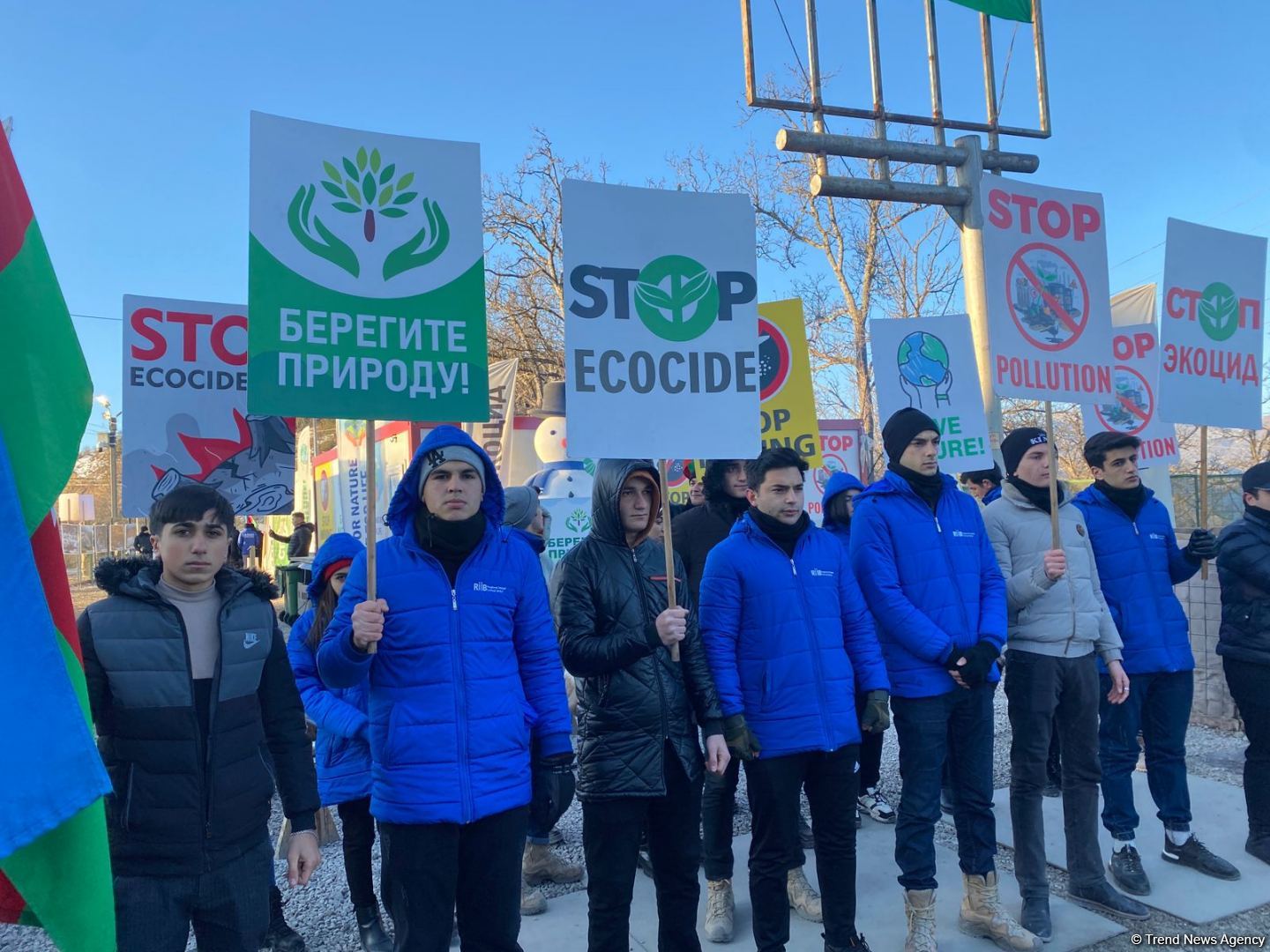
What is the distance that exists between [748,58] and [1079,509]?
24.7 feet

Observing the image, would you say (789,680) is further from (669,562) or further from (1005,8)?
(1005,8)

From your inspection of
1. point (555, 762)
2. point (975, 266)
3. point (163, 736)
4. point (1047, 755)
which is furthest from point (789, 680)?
A: point (975, 266)

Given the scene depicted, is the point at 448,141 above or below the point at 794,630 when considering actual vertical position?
above

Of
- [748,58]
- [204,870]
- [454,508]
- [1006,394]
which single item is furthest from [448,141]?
[748,58]

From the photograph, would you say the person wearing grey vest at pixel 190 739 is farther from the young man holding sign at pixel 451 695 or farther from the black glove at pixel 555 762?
the black glove at pixel 555 762

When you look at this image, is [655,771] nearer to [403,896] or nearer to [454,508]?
[403,896]

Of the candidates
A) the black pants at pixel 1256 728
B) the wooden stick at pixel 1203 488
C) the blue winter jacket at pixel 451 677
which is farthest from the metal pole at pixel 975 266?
the blue winter jacket at pixel 451 677

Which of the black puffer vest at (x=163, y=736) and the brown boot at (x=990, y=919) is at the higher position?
the black puffer vest at (x=163, y=736)

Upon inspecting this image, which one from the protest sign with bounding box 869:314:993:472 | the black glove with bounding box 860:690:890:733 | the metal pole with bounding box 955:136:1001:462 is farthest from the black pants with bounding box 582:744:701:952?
the metal pole with bounding box 955:136:1001:462

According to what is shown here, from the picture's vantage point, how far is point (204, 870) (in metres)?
2.42

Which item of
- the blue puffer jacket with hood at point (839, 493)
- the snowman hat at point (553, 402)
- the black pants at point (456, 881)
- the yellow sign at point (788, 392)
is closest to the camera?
the black pants at point (456, 881)

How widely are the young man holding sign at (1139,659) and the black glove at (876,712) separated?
1.69m

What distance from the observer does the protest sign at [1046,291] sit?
179 inches

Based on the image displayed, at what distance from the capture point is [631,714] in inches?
125
